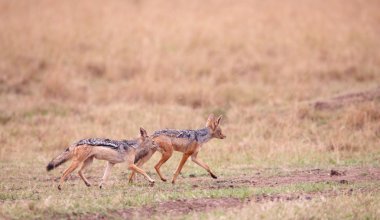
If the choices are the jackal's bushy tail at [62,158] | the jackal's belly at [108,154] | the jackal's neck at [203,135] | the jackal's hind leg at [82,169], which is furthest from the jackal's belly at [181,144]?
the jackal's bushy tail at [62,158]

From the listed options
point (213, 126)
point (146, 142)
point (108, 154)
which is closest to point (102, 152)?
point (108, 154)

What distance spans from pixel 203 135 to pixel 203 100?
20.6 feet

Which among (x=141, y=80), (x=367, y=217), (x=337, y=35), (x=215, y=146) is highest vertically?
(x=337, y=35)

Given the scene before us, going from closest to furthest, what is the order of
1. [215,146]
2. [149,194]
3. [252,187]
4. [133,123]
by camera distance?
[149,194], [252,187], [215,146], [133,123]

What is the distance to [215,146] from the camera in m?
14.2

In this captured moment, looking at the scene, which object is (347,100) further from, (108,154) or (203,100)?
(108,154)

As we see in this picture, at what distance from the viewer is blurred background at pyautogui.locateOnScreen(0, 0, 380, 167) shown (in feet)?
47.9

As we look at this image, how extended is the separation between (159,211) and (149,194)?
96 centimetres

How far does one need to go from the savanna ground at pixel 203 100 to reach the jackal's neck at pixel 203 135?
61 centimetres

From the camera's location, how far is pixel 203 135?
38.5ft

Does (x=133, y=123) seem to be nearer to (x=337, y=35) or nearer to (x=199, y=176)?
(x=199, y=176)

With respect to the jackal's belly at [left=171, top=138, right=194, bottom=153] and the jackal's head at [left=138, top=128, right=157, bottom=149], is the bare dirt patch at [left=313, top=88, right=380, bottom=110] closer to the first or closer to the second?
the jackal's belly at [left=171, top=138, right=194, bottom=153]

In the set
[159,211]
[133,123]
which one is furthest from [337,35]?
[159,211]

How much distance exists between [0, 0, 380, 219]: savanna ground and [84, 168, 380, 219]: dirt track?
29 millimetres
